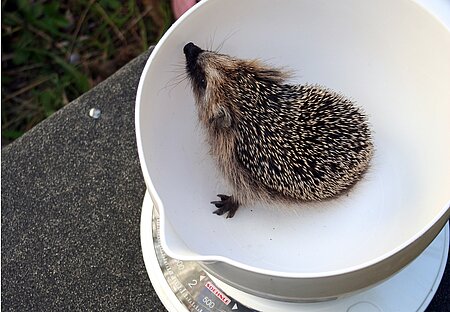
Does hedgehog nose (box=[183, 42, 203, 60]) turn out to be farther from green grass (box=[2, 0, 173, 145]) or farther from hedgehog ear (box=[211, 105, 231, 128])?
green grass (box=[2, 0, 173, 145])

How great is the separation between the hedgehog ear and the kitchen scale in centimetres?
19

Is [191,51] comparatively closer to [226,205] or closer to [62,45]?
[226,205]

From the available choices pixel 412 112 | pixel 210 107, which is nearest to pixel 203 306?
pixel 210 107

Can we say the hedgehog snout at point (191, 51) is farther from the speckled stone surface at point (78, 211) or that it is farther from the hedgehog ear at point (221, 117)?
the speckled stone surface at point (78, 211)

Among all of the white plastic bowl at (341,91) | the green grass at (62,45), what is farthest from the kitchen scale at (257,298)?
the green grass at (62,45)

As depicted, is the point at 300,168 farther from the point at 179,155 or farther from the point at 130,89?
the point at 130,89

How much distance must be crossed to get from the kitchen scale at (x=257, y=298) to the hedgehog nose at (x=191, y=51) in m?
0.27

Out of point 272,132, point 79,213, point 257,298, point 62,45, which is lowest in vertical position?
point 62,45

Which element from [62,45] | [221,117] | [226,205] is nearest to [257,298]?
[226,205]

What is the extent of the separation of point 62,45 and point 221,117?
2.44 feet

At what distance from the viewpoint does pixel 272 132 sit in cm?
94

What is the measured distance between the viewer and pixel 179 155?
0.94 metres

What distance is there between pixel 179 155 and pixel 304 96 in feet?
0.63

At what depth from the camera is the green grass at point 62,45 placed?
1548 mm
